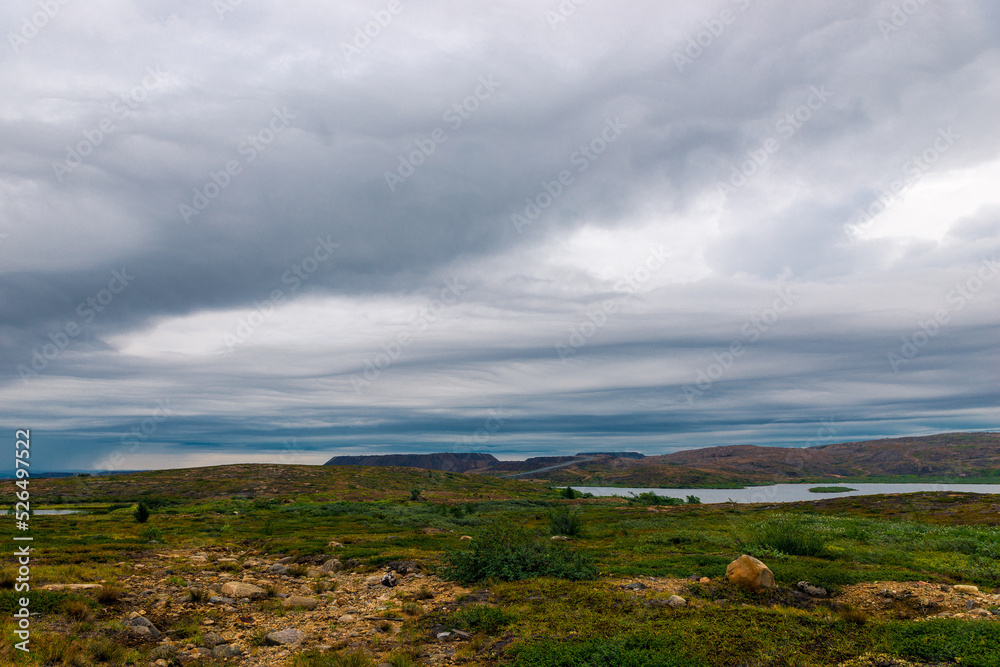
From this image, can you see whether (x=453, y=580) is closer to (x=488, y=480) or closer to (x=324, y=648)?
(x=324, y=648)

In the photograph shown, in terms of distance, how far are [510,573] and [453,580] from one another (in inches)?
73.1

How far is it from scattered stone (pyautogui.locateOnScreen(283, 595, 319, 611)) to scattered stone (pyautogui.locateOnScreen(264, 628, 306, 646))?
90.4 inches

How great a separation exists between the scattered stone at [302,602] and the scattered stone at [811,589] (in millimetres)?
12793

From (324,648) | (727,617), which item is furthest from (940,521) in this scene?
(324,648)

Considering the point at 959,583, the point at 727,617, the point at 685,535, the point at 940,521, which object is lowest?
the point at 940,521

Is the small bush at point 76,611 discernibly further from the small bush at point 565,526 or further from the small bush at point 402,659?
the small bush at point 565,526

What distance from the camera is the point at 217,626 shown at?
38.0ft

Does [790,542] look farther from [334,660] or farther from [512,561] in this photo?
[334,660]

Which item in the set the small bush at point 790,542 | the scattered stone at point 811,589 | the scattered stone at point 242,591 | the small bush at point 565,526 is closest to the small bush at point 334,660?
the scattered stone at point 242,591

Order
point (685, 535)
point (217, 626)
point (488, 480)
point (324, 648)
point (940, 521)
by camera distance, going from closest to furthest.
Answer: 1. point (324, 648)
2. point (217, 626)
3. point (685, 535)
4. point (940, 521)
5. point (488, 480)

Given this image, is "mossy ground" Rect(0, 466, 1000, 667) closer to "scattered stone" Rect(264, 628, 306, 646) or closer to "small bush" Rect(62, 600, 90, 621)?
"small bush" Rect(62, 600, 90, 621)

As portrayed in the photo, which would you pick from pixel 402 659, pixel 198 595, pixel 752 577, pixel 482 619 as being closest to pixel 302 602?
pixel 198 595

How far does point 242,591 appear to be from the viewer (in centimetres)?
1450

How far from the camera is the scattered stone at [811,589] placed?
1275 centimetres
